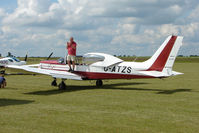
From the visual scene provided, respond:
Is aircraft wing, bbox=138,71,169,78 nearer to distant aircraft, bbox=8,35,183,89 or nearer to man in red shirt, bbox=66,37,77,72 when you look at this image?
distant aircraft, bbox=8,35,183,89

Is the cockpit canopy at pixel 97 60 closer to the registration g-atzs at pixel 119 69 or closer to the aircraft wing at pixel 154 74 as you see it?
the registration g-atzs at pixel 119 69

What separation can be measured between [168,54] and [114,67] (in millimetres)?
2954

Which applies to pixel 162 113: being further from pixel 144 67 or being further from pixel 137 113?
pixel 144 67

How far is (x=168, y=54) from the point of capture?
39.9 feet

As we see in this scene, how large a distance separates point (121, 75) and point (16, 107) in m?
6.40

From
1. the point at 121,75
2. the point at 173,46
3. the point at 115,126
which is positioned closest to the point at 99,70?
the point at 121,75

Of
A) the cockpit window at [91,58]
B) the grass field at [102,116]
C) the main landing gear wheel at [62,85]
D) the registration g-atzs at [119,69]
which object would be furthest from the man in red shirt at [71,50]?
the grass field at [102,116]

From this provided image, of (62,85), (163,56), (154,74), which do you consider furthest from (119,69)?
(62,85)

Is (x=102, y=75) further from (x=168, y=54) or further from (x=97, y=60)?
(x=168, y=54)

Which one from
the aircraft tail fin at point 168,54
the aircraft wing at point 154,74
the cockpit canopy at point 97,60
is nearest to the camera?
the aircraft wing at point 154,74

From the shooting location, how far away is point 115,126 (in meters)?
6.05

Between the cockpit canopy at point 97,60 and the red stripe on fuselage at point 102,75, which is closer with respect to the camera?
the red stripe on fuselage at point 102,75

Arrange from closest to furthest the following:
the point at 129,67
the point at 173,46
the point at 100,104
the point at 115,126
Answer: the point at 115,126
the point at 100,104
the point at 173,46
the point at 129,67

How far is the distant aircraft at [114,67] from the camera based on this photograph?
12133 mm
